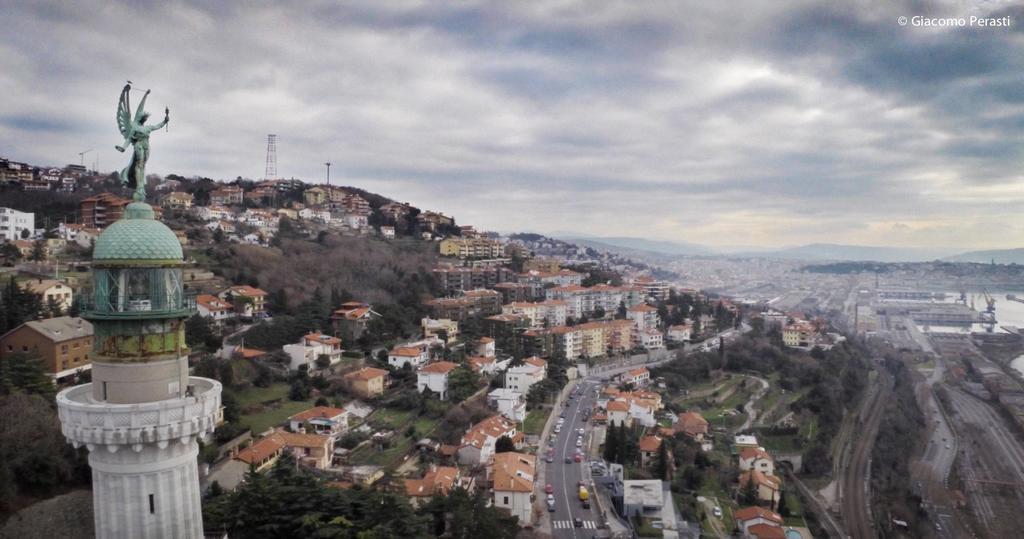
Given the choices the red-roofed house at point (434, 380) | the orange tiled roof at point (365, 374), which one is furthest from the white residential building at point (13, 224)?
the red-roofed house at point (434, 380)

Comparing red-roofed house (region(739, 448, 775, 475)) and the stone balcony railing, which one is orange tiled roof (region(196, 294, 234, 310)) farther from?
the stone balcony railing

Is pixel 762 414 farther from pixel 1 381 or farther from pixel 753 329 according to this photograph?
pixel 1 381

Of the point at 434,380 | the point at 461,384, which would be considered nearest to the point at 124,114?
the point at 434,380

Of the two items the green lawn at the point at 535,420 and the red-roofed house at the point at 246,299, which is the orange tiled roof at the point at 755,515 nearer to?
the green lawn at the point at 535,420

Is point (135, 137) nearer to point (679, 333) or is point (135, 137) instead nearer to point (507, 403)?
point (507, 403)

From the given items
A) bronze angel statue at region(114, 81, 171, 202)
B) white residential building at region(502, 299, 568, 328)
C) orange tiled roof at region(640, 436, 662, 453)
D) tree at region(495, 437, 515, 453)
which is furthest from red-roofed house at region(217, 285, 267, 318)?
→ bronze angel statue at region(114, 81, 171, 202)
